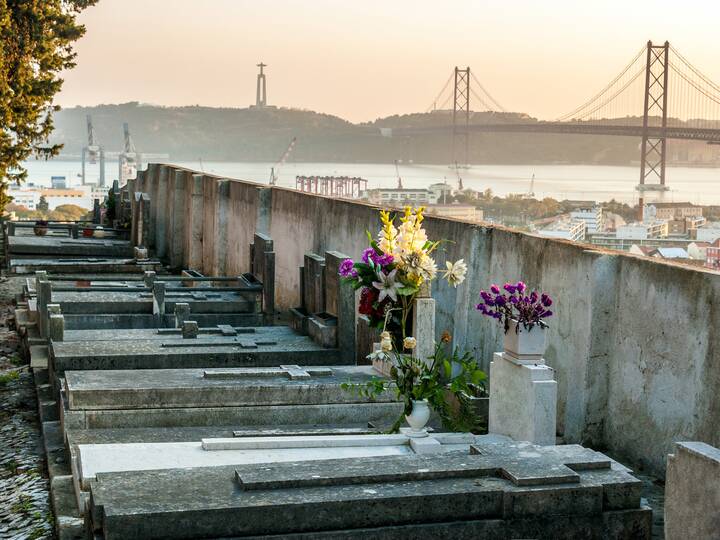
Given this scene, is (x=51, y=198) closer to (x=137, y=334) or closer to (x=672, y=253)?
(x=137, y=334)

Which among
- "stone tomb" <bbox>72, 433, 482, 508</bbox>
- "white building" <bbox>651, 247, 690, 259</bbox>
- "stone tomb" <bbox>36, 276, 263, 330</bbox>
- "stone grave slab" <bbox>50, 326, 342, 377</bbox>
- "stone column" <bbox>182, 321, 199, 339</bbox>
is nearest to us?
"stone tomb" <bbox>72, 433, 482, 508</bbox>

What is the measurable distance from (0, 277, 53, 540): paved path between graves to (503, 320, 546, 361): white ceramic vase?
2485 mm

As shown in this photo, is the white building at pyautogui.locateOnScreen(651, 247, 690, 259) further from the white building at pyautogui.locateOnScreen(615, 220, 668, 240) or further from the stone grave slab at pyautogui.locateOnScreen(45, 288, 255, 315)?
the stone grave slab at pyautogui.locateOnScreen(45, 288, 255, 315)

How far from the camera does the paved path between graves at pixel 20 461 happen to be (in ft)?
18.7

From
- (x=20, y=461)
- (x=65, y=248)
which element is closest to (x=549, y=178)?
(x=65, y=248)

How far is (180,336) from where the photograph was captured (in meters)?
9.25

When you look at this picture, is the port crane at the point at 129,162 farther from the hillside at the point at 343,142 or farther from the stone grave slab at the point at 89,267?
the stone grave slab at the point at 89,267

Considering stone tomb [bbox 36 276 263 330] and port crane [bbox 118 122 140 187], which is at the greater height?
port crane [bbox 118 122 140 187]

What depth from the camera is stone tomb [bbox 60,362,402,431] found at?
6.71m

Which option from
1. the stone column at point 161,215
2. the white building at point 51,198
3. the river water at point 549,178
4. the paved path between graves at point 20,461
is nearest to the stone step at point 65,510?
the paved path between graves at point 20,461

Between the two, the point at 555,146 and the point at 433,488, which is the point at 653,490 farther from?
the point at 555,146

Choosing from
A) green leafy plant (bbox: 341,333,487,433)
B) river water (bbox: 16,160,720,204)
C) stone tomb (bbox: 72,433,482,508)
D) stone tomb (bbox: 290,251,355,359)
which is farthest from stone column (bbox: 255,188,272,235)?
river water (bbox: 16,160,720,204)

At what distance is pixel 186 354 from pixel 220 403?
1602 mm

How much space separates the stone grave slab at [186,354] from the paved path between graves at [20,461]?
0.45 meters
